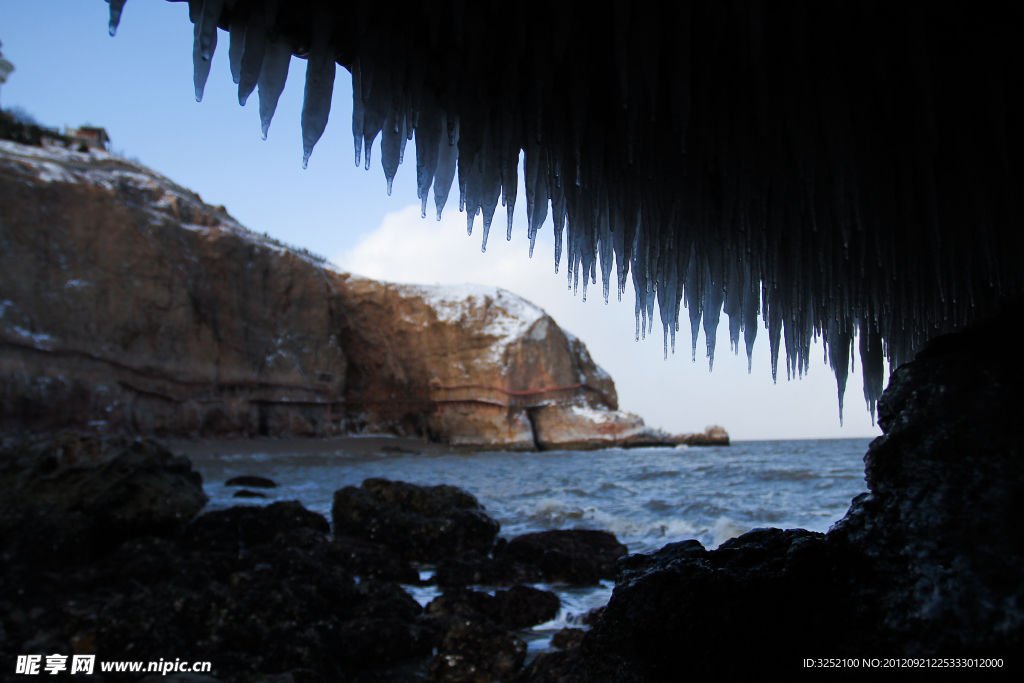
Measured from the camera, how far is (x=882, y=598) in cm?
178

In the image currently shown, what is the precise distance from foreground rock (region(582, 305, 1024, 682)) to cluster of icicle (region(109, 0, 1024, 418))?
1.06 m

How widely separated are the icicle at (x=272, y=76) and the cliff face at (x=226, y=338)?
24.5 metres

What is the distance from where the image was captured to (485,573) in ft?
20.5

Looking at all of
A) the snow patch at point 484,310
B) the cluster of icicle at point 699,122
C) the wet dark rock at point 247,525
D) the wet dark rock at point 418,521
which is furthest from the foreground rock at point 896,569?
the snow patch at point 484,310

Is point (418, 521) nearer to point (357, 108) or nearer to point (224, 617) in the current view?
point (224, 617)

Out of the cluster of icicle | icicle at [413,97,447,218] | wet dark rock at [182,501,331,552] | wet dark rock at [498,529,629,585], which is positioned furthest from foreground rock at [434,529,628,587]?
icicle at [413,97,447,218]

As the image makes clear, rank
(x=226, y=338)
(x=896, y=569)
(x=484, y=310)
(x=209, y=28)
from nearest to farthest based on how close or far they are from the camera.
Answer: (x=896, y=569), (x=209, y=28), (x=226, y=338), (x=484, y=310)

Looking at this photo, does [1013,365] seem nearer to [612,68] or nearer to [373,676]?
[612,68]

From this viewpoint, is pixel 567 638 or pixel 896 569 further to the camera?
pixel 567 638

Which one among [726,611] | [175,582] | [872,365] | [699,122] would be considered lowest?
[175,582]

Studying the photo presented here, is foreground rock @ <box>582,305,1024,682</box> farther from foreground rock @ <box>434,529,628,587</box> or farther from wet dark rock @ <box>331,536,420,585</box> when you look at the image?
wet dark rock @ <box>331,536,420,585</box>

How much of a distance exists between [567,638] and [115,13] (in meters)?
4.20

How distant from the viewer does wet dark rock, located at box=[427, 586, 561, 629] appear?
482cm

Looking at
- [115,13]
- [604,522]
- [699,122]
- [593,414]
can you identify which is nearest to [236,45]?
[115,13]
